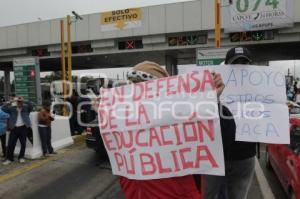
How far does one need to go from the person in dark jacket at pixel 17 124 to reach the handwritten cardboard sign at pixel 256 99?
6.34 meters

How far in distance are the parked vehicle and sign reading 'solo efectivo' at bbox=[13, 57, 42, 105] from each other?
11576mm

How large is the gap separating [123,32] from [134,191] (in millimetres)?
20462

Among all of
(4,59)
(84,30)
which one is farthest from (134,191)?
(4,59)

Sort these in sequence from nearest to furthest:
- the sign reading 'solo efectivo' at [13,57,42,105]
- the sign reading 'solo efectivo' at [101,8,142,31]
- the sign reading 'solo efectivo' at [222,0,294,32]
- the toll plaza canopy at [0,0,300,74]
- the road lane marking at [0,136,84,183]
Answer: the road lane marking at [0,136,84,183], the sign reading 'solo efectivo' at [13,57,42,105], the sign reading 'solo efectivo' at [222,0,294,32], the toll plaza canopy at [0,0,300,74], the sign reading 'solo efectivo' at [101,8,142,31]

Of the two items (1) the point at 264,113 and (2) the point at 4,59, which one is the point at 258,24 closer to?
(1) the point at 264,113

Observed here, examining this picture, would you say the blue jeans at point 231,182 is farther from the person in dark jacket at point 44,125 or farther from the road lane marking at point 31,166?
the person in dark jacket at point 44,125

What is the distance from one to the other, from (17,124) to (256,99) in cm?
679

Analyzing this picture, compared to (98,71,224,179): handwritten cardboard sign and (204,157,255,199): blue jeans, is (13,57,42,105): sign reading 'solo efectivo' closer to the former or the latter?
(204,157,255,199): blue jeans

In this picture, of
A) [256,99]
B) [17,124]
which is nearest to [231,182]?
[256,99]

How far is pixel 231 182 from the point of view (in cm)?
346

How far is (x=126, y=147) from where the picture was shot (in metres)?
2.17

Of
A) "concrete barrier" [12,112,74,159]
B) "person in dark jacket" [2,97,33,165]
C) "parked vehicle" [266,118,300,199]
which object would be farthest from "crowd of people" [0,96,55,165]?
"parked vehicle" [266,118,300,199]

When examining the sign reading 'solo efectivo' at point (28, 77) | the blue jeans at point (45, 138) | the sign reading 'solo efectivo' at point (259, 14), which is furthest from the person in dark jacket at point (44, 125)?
the sign reading 'solo efectivo' at point (259, 14)

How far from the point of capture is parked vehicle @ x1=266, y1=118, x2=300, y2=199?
4615 mm
